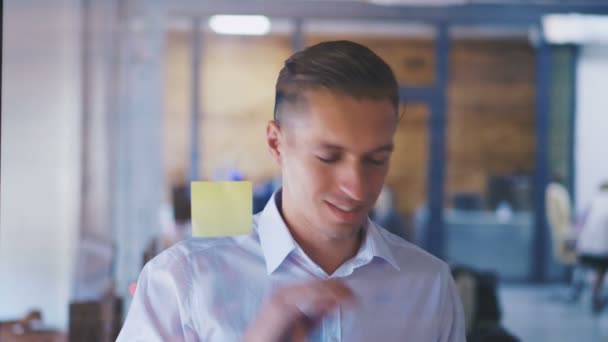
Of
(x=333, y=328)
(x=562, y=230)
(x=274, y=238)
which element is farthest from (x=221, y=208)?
(x=562, y=230)

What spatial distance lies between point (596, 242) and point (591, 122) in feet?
7.27

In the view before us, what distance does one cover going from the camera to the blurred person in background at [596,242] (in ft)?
25.8

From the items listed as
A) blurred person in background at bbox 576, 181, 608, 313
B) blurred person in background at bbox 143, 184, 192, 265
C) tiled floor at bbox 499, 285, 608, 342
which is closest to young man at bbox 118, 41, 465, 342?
blurred person in background at bbox 143, 184, 192, 265

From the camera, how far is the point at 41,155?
3744mm

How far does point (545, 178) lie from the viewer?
9.45 metres

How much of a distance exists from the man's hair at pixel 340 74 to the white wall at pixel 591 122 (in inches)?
345

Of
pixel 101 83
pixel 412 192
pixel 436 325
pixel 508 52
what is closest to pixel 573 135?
pixel 508 52

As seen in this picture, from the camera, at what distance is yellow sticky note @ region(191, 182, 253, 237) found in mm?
1441

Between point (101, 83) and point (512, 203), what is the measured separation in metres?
5.68

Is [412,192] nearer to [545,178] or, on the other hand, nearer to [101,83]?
[545,178]

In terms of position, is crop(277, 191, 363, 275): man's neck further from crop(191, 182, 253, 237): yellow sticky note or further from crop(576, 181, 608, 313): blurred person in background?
crop(576, 181, 608, 313): blurred person in background

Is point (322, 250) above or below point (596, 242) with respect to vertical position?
above

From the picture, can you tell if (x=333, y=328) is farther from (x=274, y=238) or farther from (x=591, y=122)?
(x=591, y=122)

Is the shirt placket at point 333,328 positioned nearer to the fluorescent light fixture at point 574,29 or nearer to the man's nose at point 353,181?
the man's nose at point 353,181
